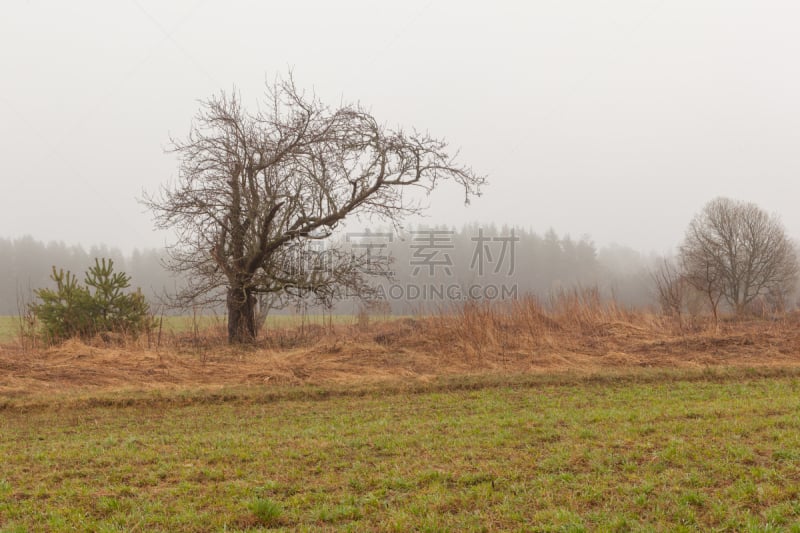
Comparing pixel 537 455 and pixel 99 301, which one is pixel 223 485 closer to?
pixel 537 455

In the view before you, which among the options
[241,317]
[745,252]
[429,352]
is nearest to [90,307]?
[241,317]

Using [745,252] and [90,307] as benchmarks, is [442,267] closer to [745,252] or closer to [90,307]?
[90,307]

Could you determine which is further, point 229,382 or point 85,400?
point 229,382

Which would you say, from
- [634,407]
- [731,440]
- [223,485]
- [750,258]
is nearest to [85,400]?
[223,485]

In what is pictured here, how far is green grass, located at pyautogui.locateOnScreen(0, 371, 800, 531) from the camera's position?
4156 mm

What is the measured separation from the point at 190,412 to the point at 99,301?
799 cm

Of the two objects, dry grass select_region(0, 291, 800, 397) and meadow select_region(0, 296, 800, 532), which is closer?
meadow select_region(0, 296, 800, 532)

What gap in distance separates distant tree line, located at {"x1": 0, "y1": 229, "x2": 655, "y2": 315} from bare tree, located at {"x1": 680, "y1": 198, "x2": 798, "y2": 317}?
504 cm

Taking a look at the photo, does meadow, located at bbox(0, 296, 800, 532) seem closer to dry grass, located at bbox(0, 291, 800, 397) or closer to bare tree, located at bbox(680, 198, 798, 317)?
dry grass, located at bbox(0, 291, 800, 397)

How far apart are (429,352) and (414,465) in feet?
26.5

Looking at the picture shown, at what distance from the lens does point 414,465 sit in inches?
209

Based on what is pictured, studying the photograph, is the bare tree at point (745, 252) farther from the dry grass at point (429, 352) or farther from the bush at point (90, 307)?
the bush at point (90, 307)

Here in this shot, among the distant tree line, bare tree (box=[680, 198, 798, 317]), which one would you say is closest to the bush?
the distant tree line

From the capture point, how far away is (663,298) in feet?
63.9
